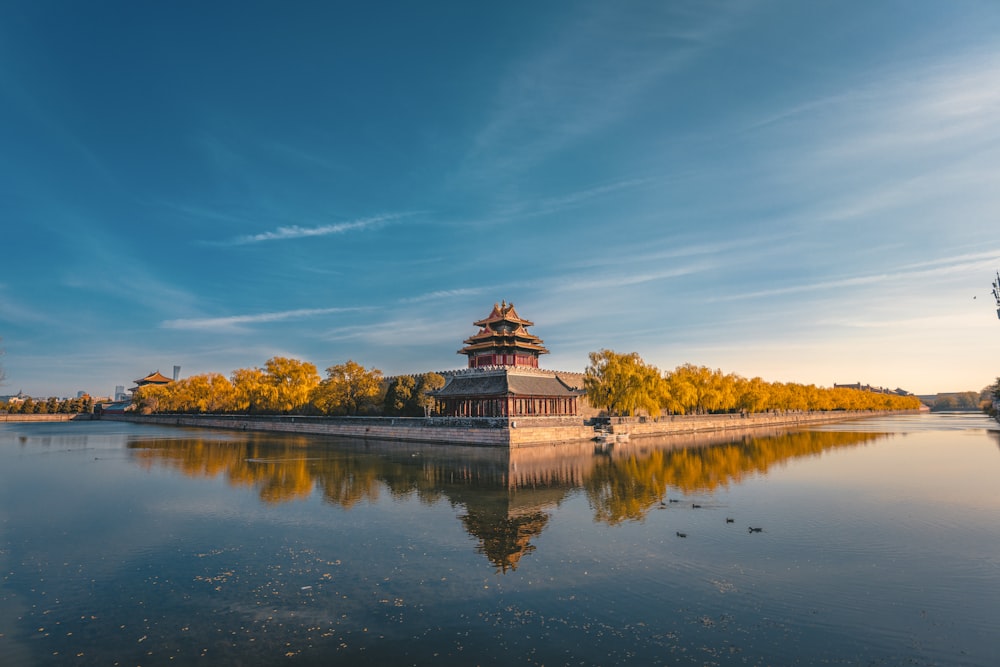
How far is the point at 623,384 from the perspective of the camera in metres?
59.3

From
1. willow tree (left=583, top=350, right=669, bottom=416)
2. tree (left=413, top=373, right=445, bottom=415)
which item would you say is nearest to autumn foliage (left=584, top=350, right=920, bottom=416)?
willow tree (left=583, top=350, right=669, bottom=416)

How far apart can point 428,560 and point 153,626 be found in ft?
20.7

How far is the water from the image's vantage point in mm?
9594

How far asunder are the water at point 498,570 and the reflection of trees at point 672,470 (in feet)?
1.17

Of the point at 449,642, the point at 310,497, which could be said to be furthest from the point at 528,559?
the point at 310,497

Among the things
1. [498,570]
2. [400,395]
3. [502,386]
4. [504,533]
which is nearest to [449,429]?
[502,386]

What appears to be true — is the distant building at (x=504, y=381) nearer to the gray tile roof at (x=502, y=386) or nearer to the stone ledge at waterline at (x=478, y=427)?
the gray tile roof at (x=502, y=386)

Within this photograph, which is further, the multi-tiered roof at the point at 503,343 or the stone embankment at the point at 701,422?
the multi-tiered roof at the point at 503,343

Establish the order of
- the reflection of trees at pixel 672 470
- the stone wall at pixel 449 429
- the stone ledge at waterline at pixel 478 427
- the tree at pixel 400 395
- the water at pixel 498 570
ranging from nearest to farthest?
the water at pixel 498 570
the reflection of trees at pixel 672 470
the stone wall at pixel 449 429
the stone ledge at waterline at pixel 478 427
the tree at pixel 400 395

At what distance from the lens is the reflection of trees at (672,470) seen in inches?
899

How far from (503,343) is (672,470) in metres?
33.6

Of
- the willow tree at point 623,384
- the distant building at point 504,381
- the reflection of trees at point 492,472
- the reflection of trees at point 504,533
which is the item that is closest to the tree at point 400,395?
the distant building at point 504,381

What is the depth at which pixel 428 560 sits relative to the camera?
47.7ft

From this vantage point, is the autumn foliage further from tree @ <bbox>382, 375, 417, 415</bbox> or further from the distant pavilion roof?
the distant pavilion roof
